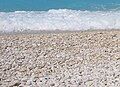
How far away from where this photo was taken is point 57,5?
1806 cm

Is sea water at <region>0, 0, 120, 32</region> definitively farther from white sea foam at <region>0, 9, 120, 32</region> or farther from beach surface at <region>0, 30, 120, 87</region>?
beach surface at <region>0, 30, 120, 87</region>

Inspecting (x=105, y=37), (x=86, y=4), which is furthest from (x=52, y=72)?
(x=86, y=4)

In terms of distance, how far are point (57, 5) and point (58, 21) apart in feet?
14.1

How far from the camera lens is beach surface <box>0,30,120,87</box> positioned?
7.22 metres

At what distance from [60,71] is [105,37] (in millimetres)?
3150

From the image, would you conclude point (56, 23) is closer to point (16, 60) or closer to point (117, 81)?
point (16, 60)

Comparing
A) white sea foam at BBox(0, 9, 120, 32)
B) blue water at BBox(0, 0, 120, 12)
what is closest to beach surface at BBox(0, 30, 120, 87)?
white sea foam at BBox(0, 9, 120, 32)

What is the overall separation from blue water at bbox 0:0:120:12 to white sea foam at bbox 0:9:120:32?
199cm

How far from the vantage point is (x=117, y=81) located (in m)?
7.11

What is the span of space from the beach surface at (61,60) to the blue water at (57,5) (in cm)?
619

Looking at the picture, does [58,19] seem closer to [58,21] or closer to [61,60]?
[58,21]

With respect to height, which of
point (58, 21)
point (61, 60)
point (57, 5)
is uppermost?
point (57, 5)

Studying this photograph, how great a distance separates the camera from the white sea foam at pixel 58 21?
1340cm

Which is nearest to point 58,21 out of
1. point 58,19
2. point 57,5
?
point 58,19
